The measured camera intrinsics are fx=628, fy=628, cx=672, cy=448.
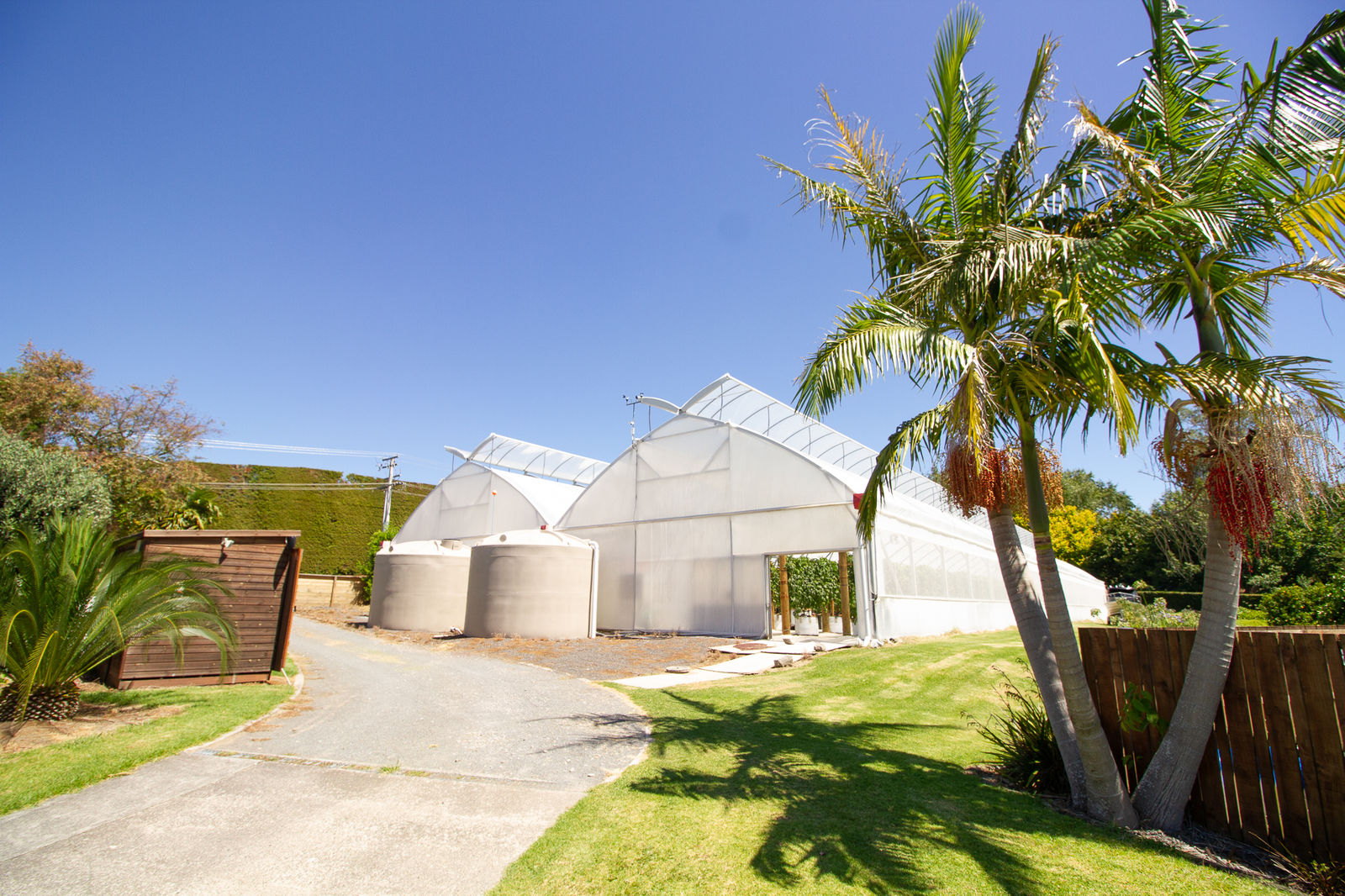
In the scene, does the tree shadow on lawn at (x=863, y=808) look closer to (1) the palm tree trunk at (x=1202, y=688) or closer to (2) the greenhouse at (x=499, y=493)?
(1) the palm tree trunk at (x=1202, y=688)

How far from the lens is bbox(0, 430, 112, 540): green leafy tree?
36.3 ft

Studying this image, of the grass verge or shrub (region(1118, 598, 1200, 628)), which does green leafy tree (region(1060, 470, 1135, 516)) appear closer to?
shrub (region(1118, 598, 1200, 628))

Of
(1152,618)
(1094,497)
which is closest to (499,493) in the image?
(1152,618)

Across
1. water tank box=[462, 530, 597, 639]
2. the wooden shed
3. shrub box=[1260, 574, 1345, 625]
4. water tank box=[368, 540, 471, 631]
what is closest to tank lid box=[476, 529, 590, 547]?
water tank box=[462, 530, 597, 639]

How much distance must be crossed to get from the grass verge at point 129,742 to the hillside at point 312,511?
24038 mm

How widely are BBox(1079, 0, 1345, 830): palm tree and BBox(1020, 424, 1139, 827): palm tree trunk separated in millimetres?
223

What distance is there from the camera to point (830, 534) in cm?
1644

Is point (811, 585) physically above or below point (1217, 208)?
below

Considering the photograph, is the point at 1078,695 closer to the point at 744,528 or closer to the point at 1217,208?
the point at 1217,208

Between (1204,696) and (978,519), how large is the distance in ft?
75.9

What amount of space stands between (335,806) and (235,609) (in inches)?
244

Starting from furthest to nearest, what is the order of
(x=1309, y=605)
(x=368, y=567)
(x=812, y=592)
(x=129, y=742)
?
(x=368, y=567), (x=812, y=592), (x=1309, y=605), (x=129, y=742)

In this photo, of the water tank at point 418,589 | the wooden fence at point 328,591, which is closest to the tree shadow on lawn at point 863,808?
the water tank at point 418,589

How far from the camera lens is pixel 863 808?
472 centimetres
